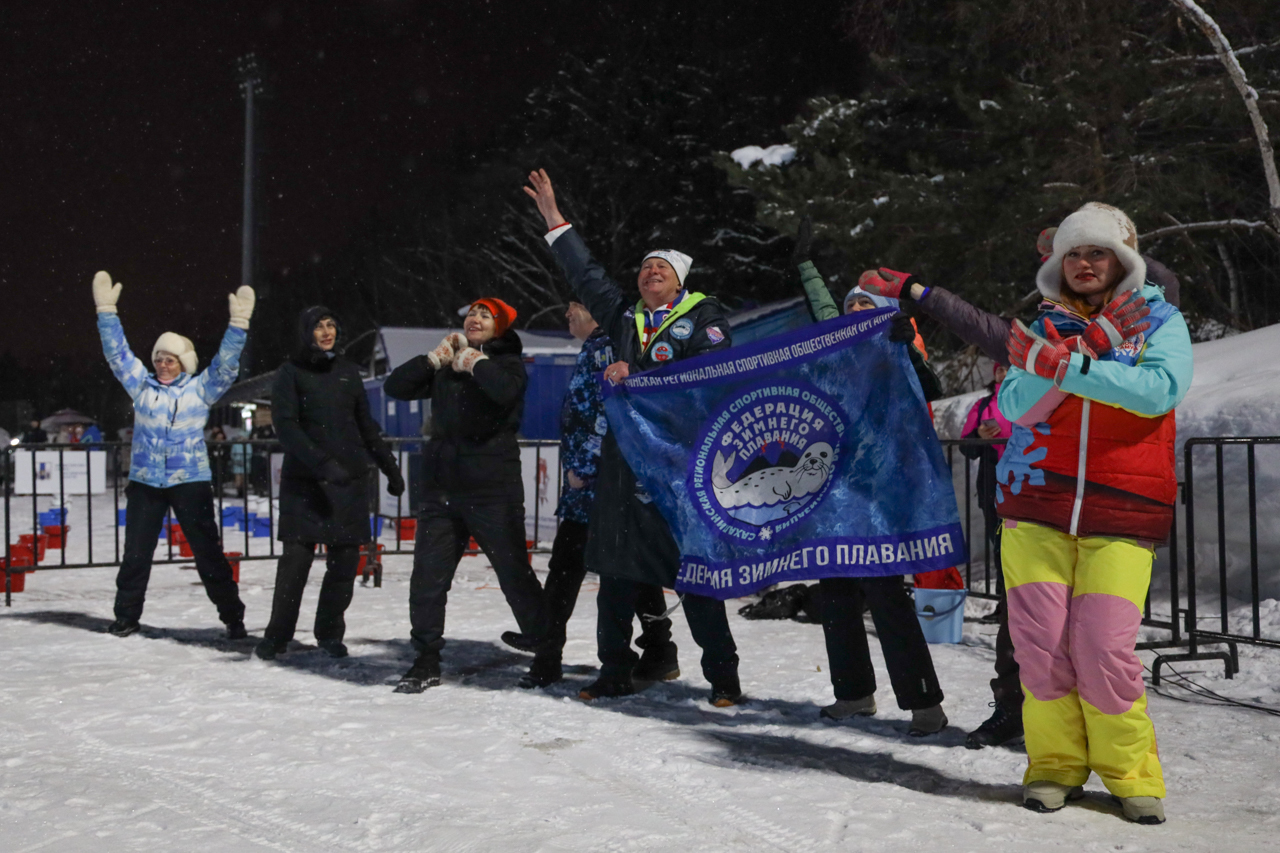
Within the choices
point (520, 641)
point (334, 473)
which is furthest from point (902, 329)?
point (334, 473)

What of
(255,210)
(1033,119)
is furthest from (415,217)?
(1033,119)

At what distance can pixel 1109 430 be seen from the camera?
372cm

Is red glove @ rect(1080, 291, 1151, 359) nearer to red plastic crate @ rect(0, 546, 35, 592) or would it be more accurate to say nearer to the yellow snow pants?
the yellow snow pants

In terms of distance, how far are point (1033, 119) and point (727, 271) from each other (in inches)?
602

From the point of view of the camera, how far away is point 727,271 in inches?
1204

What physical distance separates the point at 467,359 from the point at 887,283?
7.39ft

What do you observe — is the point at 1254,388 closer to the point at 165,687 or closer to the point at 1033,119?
the point at 165,687

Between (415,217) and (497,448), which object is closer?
(497,448)

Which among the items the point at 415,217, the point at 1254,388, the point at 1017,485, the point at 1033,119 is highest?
the point at 415,217

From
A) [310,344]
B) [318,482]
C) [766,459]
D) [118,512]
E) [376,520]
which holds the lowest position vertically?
[376,520]

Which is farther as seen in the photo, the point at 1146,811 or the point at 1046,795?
the point at 1046,795

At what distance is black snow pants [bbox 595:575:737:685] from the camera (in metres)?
5.29

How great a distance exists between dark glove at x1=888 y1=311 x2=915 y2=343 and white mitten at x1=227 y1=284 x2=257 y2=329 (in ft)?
14.7

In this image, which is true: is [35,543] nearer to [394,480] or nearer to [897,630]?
[394,480]
